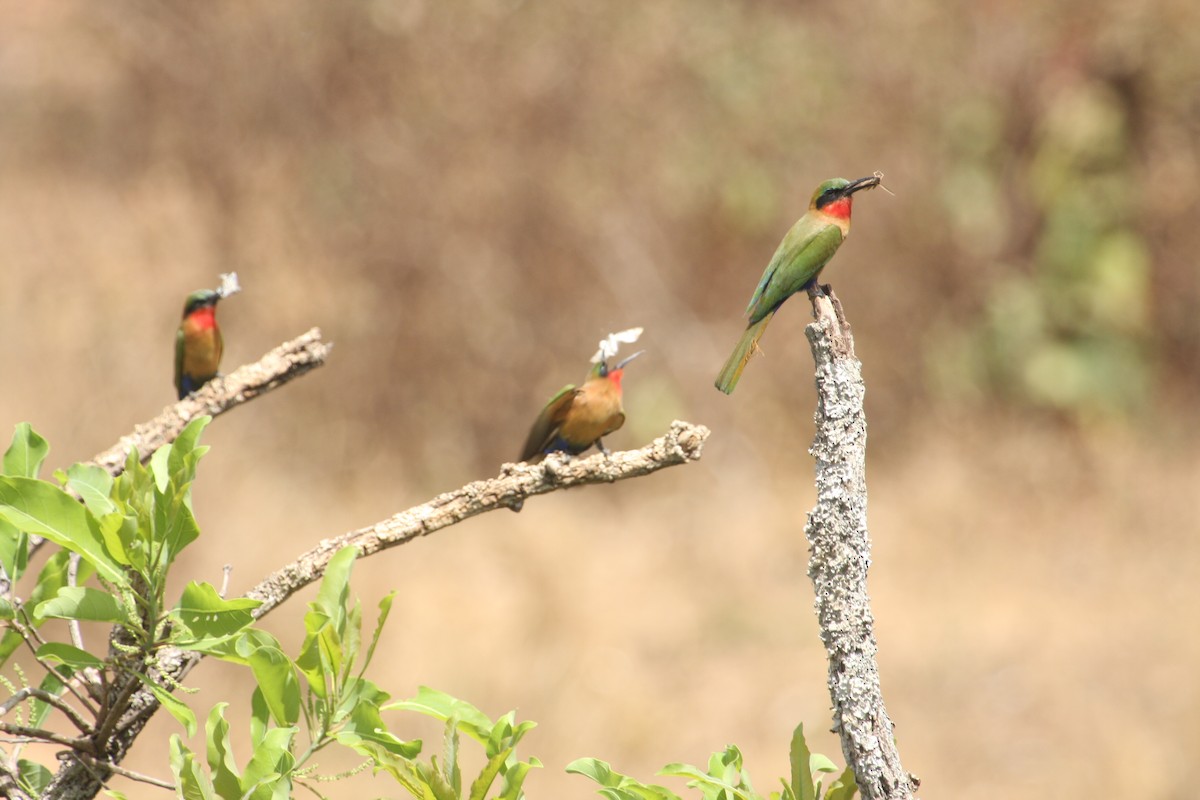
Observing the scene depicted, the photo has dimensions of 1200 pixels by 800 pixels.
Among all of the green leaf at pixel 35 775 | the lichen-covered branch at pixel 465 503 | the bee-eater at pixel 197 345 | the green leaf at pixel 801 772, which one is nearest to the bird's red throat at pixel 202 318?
the bee-eater at pixel 197 345

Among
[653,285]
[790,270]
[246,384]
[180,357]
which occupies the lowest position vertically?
[246,384]

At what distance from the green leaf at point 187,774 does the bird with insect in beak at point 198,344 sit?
2.80 meters

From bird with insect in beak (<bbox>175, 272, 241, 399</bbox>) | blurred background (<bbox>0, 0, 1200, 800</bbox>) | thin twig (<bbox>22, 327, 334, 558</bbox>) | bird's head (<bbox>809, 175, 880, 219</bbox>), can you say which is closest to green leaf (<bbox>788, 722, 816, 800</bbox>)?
bird's head (<bbox>809, 175, 880, 219</bbox>)

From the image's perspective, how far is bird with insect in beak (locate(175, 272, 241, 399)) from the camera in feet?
13.5

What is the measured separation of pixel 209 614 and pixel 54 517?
21cm

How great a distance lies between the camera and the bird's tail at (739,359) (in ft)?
7.41

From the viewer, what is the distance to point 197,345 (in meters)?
4.16

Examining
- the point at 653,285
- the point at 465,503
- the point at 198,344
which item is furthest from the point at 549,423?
the point at 653,285

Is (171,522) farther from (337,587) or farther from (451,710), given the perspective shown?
(451,710)

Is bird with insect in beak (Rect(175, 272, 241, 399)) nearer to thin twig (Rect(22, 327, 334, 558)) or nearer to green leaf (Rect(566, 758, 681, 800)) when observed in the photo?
thin twig (Rect(22, 327, 334, 558))

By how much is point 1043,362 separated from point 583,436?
829cm

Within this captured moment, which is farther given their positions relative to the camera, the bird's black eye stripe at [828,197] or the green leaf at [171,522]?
the bird's black eye stripe at [828,197]

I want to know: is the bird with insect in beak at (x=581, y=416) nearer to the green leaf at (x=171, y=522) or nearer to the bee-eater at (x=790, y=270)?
the bee-eater at (x=790, y=270)

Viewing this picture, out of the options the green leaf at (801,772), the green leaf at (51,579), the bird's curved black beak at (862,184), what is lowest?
the green leaf at (801,772)
